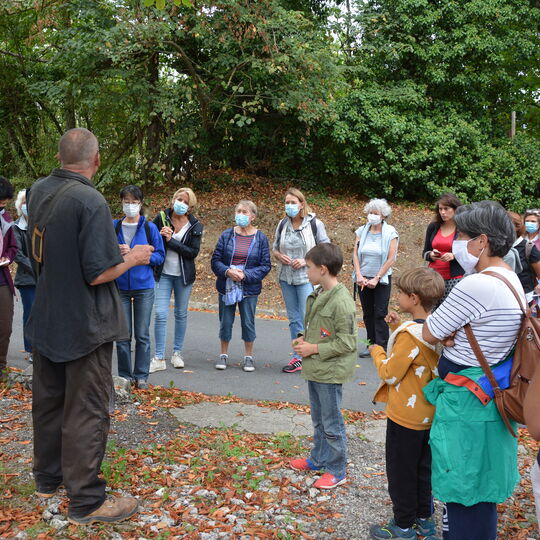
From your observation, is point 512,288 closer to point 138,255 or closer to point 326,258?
point 326,258

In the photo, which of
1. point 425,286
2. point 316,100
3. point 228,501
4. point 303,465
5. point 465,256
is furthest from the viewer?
point 316,100

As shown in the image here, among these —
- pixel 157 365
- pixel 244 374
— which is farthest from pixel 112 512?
pixel 244 374

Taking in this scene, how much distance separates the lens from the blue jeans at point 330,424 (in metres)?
4.23

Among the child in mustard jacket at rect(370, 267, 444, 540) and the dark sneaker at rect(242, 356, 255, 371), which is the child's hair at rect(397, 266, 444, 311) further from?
the dark sneaker at rect(242, 356, 255, 371)

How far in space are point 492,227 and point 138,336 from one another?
4293mm

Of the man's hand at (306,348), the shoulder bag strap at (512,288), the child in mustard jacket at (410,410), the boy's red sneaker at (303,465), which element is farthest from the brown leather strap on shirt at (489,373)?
the boy's red sneaker at (303,465)

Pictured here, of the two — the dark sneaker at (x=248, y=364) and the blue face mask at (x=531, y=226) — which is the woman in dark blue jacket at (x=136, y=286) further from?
the blue face mask at (x=531, y=226)

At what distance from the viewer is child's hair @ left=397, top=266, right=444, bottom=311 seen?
3604 mm

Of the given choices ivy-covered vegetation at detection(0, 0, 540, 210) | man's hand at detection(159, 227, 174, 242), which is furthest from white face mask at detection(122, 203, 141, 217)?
ivy-covered vegetation at detection(0, 0, 540, 210)

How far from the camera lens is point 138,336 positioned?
6266mm

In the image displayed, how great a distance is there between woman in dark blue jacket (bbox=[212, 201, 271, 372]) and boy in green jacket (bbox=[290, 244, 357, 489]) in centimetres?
276

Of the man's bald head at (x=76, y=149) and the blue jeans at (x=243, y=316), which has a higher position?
the man's bald head at (x=76, y=149)

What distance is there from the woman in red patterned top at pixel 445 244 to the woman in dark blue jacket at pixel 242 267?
2.12 meters

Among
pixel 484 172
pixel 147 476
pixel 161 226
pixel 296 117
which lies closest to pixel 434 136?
pixel 484 172
